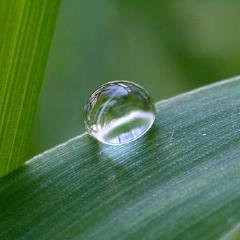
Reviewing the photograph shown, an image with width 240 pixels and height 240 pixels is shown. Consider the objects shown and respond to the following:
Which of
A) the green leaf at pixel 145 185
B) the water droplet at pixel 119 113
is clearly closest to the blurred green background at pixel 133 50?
the water droplet at pixel 119 113

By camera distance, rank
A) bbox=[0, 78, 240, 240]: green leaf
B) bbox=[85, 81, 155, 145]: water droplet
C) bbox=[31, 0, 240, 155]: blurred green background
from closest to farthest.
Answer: bbox=[0, 78, 240, 240]: green leaf → bbox=[85, 81, 155, 145]: water droplet → bbox=[31, 0, 240, 155]: blurred green background

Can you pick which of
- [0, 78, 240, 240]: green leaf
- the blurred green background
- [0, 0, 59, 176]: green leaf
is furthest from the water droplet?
the blurred green background

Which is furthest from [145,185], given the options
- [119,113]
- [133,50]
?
[133,50]

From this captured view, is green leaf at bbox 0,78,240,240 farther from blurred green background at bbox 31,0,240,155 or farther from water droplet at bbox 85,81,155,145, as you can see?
blurred green background at bbox 31,0,240,155

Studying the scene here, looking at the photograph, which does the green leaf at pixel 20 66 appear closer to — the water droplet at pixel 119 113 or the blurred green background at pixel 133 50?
the water droplet at pixel 119 113

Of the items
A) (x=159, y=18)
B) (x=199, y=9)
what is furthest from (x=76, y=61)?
(x=199, y=9)

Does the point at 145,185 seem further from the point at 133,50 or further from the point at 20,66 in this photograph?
the point at 133,50
